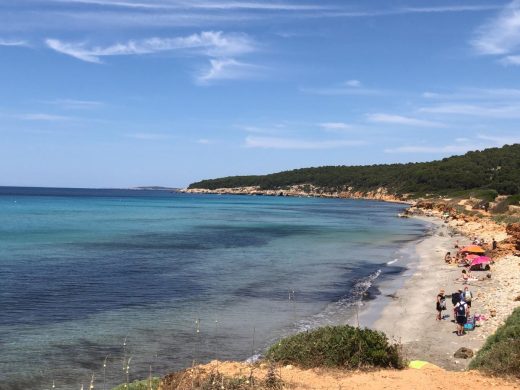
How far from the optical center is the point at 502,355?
11.1m

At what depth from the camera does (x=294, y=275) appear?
30.8 meters

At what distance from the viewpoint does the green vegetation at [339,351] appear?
11727mm

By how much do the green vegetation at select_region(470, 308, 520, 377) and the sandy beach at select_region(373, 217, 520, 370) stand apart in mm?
1794

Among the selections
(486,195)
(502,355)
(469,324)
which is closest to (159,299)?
(469,324)

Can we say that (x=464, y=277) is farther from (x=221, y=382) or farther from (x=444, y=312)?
(x=221, y=382)

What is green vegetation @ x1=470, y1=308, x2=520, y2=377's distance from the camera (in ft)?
35.1

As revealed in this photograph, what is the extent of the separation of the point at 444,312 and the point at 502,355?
10554mm

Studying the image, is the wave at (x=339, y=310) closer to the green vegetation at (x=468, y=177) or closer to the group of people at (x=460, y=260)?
the group of people at (x=460, y=260)

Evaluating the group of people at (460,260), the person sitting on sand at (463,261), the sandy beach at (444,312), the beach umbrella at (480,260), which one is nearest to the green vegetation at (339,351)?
the sandy beach at (444,312)

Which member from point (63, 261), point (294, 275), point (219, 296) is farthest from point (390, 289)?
point (63, 261)

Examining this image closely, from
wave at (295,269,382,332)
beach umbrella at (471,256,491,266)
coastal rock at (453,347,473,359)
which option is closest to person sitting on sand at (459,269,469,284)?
beach umbrella at (471,256,491,266)

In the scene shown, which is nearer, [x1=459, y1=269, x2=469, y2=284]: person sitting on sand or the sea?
the sea

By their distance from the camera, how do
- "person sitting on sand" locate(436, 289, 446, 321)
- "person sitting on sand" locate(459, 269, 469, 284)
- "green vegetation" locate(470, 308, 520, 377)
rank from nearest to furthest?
"green vegetation" locate(470, 308, 520, 377) → "person sitting on sand" locate(436, 289, 446, 321) → "person sitting on sand" locate(459, 269, 469, 284)

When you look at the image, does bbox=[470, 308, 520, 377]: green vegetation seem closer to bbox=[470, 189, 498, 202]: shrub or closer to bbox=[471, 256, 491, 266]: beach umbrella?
bbox=[471, 256, 491, 266]: beach umbrella
